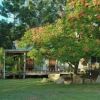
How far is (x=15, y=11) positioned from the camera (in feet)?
166

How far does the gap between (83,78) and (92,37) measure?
4.98m

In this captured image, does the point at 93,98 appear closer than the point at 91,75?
Yes

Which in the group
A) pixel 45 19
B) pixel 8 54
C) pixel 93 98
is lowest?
pixel 93 98

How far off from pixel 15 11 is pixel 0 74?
16009 mm

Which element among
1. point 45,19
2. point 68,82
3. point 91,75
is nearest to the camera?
point 68,82

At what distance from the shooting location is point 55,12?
48656 mm

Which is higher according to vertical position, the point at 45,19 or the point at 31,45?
the point at 45,19

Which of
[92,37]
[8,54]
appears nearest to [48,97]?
[92,37]

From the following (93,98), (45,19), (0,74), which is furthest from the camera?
(45,19)

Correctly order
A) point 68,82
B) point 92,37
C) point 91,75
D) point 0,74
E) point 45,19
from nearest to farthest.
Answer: point 92,37, point 68,82, point 91,75, point 0,74, point 45,19

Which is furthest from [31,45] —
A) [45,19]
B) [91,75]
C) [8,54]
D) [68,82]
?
[45,19]

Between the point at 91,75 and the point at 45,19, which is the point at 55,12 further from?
the point at 91,75

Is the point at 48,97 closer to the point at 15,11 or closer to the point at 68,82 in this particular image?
the point at 68,82

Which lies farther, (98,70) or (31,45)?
(98,70)
